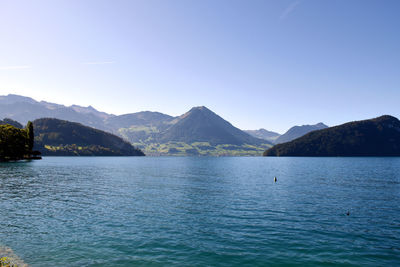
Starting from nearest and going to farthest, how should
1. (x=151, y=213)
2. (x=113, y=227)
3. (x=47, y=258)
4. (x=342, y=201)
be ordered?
1. (x=47, y=258)
2. (x=113, y=227)
3. (x=151, y=213)
4. (x=342, y=201)

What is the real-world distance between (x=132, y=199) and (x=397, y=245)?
45289 mm

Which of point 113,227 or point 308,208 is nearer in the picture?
point 113,227

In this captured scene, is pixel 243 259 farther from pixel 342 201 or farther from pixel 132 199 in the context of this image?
pixel 342 201

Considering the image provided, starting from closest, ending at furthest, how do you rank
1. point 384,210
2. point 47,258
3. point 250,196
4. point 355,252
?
point 47,258, point 355,252, point 384,210, point 250,196

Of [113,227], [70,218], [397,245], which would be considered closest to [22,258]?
[113,227]

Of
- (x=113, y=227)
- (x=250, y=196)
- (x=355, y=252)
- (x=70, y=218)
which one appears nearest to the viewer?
(x=355, y=252)

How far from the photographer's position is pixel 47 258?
24531 mm

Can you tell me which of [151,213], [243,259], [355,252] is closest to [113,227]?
[151,213]

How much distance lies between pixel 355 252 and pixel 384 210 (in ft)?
84.7

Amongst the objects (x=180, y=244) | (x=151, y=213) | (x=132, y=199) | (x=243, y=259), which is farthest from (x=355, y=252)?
(x=132, y=199)

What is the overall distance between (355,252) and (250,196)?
34.1m

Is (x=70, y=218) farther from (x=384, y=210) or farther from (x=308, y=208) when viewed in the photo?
(x=384, y=210)

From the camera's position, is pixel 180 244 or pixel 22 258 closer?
pixel 22 258

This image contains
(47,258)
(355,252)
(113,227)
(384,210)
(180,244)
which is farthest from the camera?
(384,210)
